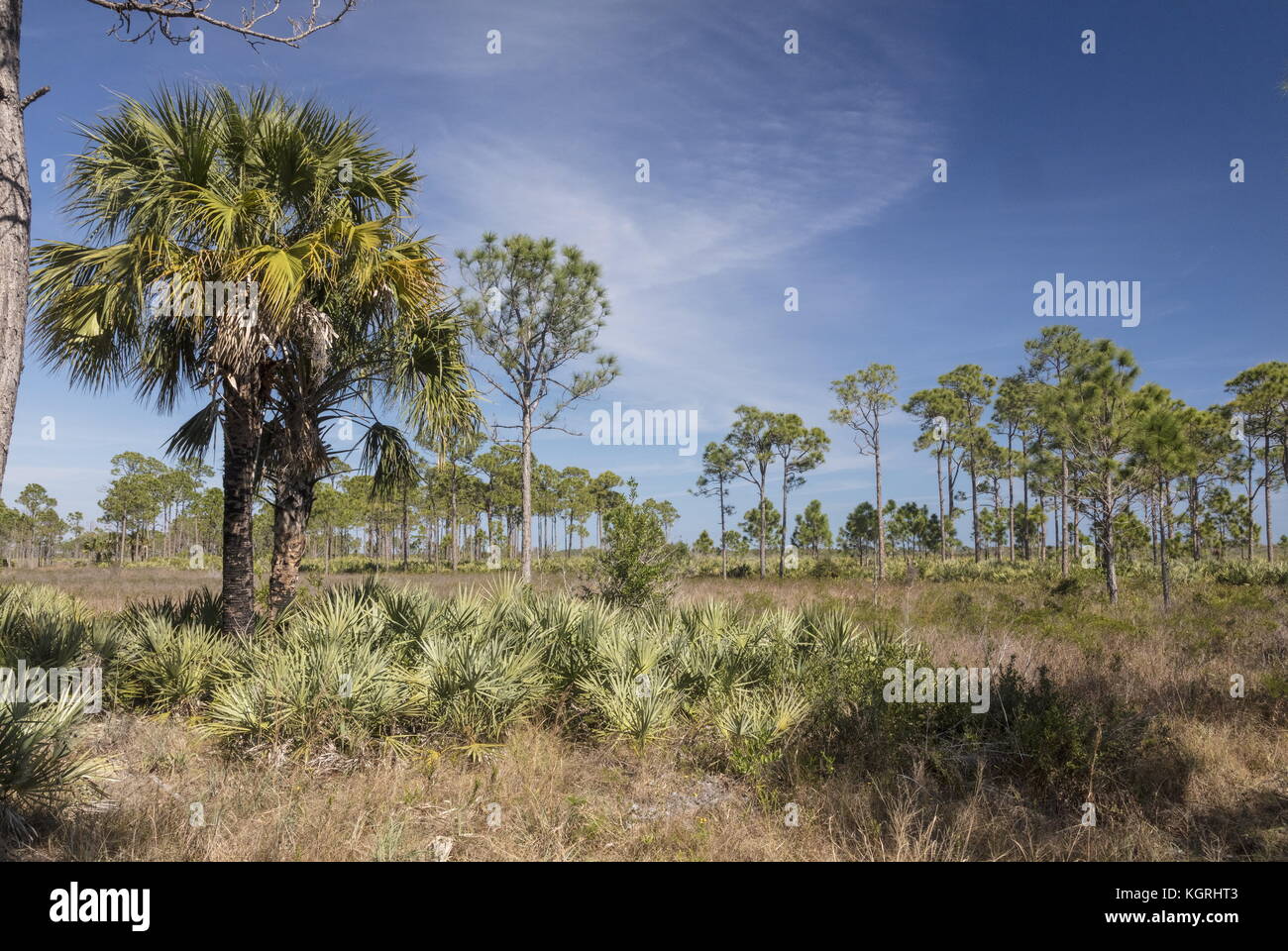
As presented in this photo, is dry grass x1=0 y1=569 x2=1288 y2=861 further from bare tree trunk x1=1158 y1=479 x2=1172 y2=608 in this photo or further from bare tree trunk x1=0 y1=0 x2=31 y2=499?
bare tree trunk x1=1158 y1=479 x2=1172 y2=608

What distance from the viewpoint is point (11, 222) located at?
443 cm

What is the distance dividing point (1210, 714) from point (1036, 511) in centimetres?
4227

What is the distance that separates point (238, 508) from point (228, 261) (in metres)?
3.39

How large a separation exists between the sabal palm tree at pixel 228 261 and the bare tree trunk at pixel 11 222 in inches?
121

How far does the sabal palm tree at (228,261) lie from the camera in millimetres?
7906

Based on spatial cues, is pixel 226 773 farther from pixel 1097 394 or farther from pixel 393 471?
pixel 1097 394

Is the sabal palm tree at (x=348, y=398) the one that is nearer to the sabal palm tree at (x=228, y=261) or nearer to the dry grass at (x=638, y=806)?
the sabal palm tree at (x=228, y=261)

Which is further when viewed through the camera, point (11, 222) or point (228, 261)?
point (228, 261)

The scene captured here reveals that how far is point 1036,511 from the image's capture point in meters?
44.0

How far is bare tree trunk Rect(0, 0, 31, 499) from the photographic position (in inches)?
172

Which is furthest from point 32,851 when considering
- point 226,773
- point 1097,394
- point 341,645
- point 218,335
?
point 1097,394

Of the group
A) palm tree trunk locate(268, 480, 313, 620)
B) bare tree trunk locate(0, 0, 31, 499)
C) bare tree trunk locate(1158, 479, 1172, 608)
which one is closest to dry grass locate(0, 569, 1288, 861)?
bare tree trunk locate(0, 0, 31, 499)

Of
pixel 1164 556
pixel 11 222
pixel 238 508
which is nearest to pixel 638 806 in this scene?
pixel 11 222

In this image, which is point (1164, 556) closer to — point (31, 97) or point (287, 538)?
point (287, 538)
